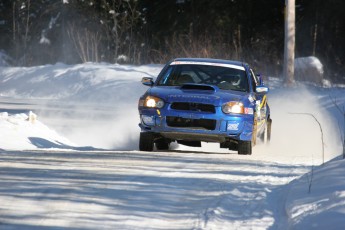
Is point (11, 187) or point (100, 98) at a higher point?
point (11, 187)

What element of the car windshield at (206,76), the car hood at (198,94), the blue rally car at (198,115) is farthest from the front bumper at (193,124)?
the car windshield at (206,76)

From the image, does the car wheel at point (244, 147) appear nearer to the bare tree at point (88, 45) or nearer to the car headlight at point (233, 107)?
the car headlight at point (233, 107)

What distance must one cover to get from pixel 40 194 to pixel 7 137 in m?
7.63

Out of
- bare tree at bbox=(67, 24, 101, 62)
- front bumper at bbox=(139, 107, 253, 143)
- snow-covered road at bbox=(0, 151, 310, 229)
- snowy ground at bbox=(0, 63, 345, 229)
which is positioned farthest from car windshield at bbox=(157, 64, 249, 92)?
bare tree at bbox=(67, 24, 101, 62)

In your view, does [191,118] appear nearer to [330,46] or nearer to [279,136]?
[279,136]

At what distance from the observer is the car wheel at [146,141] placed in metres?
14.2

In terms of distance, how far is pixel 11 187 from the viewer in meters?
9.04

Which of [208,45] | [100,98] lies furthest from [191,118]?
[208,45]

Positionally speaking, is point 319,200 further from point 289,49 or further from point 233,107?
point 289,49

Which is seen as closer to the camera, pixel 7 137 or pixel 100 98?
pixel 7 137

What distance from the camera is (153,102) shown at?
13984 mm

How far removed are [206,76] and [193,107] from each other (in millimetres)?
1381

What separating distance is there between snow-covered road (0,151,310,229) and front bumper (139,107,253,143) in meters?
1.32

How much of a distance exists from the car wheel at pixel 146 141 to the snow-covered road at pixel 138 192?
64.3 inches
